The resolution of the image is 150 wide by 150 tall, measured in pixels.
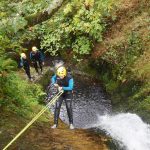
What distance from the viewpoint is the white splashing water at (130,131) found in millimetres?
11008

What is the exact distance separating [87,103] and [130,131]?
5410 millimetres

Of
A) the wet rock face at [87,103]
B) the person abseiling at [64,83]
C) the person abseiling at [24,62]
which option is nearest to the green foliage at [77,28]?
the wet rock face at [87,103]

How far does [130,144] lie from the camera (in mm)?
11062

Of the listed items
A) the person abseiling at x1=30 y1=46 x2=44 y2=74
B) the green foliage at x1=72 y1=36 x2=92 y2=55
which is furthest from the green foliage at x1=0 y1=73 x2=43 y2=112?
the green foliage at x1=72 y1=36 x2=92 y2=55

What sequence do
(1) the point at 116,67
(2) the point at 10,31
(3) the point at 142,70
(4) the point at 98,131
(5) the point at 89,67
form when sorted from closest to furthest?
(4) the point at 98,131, (3) the point at 142,70, (1) the point at 116,67, (5) the point at 89,67, (2) the point at 10,31

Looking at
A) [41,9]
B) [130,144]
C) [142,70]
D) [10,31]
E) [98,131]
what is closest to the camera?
[130,144]

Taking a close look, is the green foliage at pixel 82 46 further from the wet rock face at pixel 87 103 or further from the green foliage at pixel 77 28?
the wet rock face at pixel 87 103

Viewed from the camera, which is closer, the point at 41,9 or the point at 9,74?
the point at 9,74

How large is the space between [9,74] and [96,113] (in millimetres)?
5155

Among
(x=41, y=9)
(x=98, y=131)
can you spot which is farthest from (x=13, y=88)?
(x=41, y=9)

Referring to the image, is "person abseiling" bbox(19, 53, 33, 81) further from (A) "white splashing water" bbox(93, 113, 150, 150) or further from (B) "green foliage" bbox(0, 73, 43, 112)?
(A) "white splashing water" bbox(93, 113, 150, 150)

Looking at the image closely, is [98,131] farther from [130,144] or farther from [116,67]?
[116,67]

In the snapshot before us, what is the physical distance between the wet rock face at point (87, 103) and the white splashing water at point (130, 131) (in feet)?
7.65

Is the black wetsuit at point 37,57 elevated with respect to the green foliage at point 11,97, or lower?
lower
